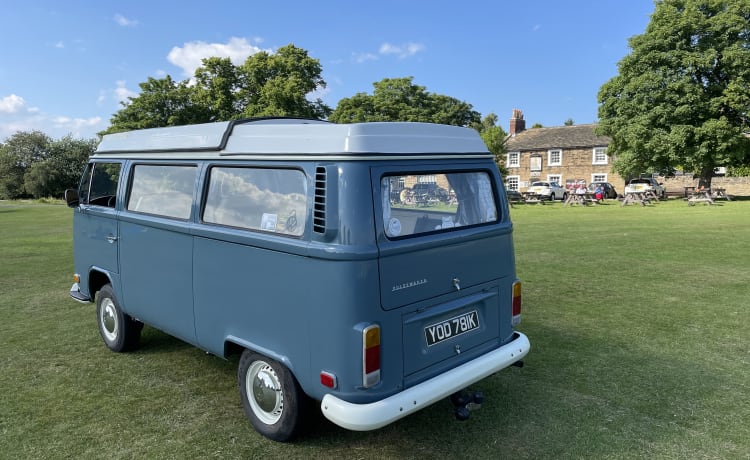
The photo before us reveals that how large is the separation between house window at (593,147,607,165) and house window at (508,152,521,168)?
7.86 m

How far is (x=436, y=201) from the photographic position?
3973 mm

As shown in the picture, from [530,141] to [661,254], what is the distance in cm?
4526

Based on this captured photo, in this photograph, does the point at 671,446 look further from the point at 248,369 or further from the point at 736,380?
the point at 248,369

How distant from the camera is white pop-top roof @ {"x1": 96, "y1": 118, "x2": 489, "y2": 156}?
321 cm

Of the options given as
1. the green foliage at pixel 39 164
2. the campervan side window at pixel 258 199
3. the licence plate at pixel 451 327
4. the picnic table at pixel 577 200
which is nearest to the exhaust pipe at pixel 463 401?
the licence plate at pixel 451 327

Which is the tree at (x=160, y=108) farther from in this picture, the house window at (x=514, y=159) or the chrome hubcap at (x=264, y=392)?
the chrome hubcap at (x=264, y=392)

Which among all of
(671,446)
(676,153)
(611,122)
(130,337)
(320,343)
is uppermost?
(611,122)

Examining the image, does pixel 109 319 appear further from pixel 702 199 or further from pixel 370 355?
pixel 702 199

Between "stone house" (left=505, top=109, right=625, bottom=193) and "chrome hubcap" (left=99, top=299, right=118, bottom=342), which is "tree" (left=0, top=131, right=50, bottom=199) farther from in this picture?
"chrome hubcap" (left=99, top=299, right=118, bottom=342)

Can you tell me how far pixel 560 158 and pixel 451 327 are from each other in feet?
168

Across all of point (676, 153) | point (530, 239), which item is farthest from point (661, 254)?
point (676, 153)

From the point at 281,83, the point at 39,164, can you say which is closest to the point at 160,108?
the point at 281,83

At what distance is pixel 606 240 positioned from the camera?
13758 mm

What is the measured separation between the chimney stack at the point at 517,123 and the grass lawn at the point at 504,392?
52591 mm
